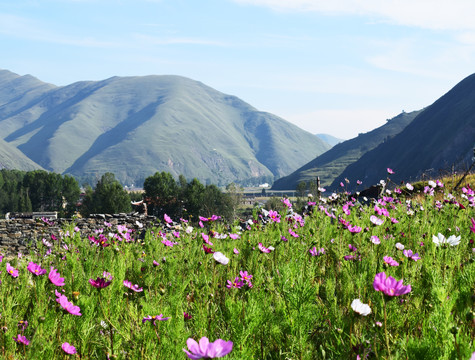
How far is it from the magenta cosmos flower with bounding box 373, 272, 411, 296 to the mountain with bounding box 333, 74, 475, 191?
14301cm

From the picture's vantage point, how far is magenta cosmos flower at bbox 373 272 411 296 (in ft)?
5.32

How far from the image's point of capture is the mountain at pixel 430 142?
142 m

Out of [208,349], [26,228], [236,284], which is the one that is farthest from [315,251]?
[26,228]

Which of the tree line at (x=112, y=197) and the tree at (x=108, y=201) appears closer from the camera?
the tree at (x=108, y=201)

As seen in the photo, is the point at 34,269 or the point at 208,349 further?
the point at 34,269

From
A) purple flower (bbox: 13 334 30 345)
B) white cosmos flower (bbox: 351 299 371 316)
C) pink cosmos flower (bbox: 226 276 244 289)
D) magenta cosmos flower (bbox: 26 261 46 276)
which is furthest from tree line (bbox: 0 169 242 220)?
white cosmos flower (bbox: 351 299 371 316)

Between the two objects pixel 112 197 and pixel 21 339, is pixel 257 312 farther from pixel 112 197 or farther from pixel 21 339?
pixel 112 197

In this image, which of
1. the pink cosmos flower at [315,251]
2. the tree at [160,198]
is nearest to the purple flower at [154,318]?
the pink cosmos flower at [315,251]

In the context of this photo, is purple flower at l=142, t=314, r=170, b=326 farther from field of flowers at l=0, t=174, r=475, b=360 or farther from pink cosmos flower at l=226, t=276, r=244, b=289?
pink cosmos flower at l=226, t=276, r=244, b=289

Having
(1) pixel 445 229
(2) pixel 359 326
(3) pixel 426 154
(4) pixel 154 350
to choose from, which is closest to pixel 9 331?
(4) pixel 154 350

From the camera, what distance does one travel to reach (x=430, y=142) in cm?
15562

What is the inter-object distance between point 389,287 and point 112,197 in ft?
203

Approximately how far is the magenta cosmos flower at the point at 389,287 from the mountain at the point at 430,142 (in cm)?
14301

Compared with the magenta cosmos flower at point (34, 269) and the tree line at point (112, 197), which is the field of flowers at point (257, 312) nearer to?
the magenta cosmos flower at point (34, 269)
